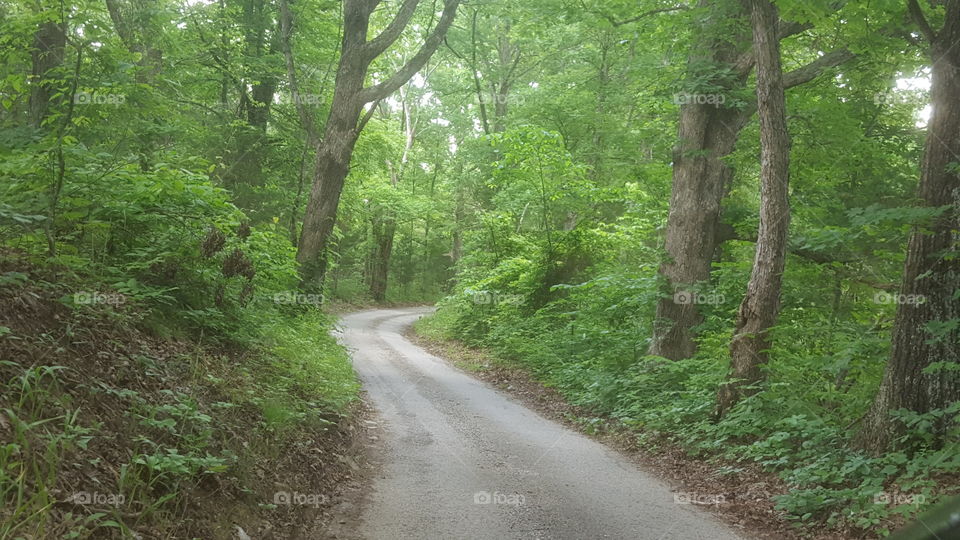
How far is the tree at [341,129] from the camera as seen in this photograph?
12.5 meters

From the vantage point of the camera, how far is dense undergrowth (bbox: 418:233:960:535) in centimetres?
584

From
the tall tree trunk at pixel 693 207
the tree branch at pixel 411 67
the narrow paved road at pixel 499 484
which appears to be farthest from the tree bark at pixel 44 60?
the tall tree trunk at pixel 693 207

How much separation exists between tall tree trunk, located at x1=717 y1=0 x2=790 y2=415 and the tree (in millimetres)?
6790

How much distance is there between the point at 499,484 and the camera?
282 inches

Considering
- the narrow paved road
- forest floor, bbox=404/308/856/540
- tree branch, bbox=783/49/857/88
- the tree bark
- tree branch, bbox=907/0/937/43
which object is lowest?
the narrow paved road

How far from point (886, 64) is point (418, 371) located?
436 inches

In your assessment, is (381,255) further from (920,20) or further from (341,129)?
(920,20)

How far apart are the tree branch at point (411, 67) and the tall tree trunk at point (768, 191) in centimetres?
656

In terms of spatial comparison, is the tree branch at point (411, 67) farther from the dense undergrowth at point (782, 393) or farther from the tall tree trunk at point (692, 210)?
the dense undergrowth at point (782, 393)

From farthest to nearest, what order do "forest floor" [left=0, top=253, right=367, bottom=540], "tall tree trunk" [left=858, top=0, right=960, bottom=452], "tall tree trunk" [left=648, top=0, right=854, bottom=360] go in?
"tall tree trunk" [left=648, top=0, right=854, bottom=360] → "tall tree trunk" [left=858, top=0, right=960, bottom=452] → "forest floor" [left=0, top=253, right=367, bottom=540]

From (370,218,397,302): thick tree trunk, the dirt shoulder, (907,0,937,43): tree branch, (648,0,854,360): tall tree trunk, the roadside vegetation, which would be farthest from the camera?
(370,218,397,302): thick tree trunk

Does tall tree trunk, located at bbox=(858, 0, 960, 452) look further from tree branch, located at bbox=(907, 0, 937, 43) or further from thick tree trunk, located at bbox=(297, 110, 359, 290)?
thick tree trunk, located at bbox=(297, 110, 359, 290)

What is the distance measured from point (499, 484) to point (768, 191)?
531cm

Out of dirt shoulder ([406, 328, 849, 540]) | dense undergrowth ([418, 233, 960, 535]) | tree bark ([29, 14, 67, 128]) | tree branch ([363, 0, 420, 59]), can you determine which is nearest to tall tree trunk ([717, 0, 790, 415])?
Result: dense undergrowth ([418, 233, 960, 535])
